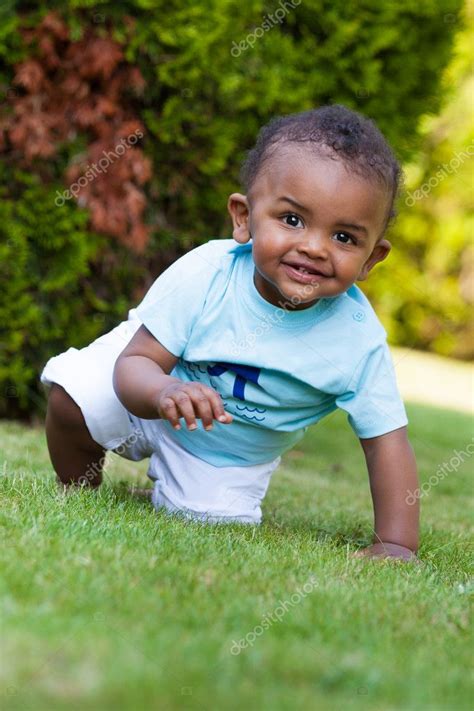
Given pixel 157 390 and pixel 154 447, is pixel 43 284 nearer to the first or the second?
pixel 154 447

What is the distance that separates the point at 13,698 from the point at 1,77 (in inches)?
175

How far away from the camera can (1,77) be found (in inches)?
212

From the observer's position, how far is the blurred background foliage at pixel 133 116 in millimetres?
5414

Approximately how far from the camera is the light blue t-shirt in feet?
10.2

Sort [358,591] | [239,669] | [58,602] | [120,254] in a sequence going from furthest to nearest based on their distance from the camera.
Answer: [120,254] → [358,591] → [58,602] → [239,669]

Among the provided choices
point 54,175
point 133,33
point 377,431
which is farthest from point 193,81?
point 377,431

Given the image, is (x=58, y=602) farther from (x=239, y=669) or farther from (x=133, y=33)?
(x=133, y=33)

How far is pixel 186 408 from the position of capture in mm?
2559

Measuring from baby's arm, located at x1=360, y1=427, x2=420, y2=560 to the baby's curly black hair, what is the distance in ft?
2.29

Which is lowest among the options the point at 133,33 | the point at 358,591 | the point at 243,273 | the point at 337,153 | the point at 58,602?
the point at 358,591

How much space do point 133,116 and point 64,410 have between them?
2851 millimetres

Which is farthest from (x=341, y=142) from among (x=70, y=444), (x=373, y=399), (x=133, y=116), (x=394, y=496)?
(x=133, y=116)

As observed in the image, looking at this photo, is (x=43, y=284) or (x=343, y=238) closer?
(x=343, y=238)

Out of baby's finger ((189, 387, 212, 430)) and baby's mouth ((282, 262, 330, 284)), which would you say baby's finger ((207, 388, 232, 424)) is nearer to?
baby's finger ((189, 387, 212, 430))
